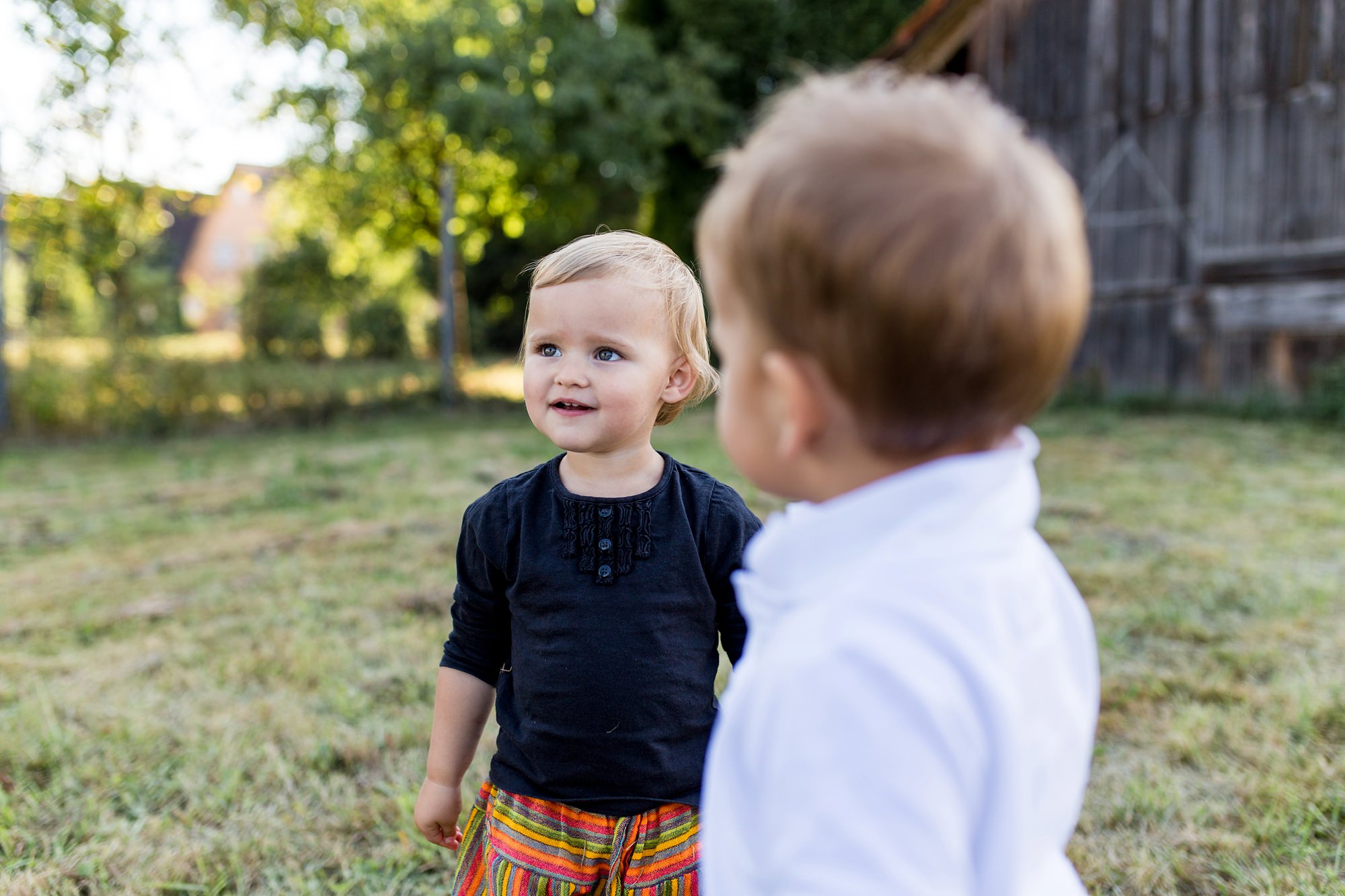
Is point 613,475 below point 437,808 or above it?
above

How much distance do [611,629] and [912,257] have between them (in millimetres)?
866

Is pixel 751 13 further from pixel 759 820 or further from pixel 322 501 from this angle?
pixel 759 820

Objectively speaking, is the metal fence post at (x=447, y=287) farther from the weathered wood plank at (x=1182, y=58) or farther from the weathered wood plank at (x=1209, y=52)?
the weathered wood plank at (x=1209, y=52)

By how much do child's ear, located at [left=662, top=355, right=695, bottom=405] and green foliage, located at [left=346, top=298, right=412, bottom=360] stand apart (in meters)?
15.6

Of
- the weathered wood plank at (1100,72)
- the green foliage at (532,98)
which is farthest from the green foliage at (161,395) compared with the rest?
the weathered wood plank at (1100,72)

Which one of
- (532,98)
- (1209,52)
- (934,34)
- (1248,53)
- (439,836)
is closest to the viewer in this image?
(439,836)

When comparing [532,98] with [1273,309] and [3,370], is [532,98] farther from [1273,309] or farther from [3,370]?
[1273,309]

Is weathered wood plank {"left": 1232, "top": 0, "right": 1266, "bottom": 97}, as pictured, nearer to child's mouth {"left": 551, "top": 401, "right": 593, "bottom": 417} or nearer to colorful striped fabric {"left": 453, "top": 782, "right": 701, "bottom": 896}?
child's mouth {"left": 551, "top": 401, "right": 593, "bottom": 417}

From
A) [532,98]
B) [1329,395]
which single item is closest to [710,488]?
[1329,395]

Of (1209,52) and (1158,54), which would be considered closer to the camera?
(1209,52)

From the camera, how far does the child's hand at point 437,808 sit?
154 centimetres

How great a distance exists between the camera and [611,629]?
1.41 m

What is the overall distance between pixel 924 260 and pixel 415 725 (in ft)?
7.88

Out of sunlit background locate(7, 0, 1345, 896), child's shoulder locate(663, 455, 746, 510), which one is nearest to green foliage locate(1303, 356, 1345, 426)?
sunlit background locate(7, 0, 1345, 896)
